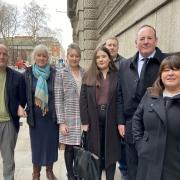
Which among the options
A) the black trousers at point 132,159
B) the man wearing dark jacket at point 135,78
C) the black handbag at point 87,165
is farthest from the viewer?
the black handbag at point 87,165

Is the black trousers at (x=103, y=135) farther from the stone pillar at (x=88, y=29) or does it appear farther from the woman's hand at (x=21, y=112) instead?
the stone pillar at (x=88, y=29)

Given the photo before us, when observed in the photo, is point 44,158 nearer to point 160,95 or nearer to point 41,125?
point 41,125

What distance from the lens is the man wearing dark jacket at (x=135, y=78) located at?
322 centimetres

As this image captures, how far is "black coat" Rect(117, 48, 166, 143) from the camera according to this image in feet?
10.6

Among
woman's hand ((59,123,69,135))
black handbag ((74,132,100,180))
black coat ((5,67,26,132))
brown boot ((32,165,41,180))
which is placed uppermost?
black coat ((5,67,26,132))

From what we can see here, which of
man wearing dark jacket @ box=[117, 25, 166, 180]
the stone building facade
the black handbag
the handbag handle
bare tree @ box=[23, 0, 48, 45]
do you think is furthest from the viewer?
bare tree @ box=[23, 0, 48, 45]

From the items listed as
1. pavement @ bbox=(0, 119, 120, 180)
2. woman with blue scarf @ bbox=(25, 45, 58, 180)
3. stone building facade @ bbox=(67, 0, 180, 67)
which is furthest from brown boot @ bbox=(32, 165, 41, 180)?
stone building facade @ bbox=(67, 0, 180, 67)

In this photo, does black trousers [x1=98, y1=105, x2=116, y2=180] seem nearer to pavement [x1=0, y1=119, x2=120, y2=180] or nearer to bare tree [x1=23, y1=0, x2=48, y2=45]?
pavement [x1=0, y1=119, x2=120, y2=180]

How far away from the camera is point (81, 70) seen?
4145 millimetres

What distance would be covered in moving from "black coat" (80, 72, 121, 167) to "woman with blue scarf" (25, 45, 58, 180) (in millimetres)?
570

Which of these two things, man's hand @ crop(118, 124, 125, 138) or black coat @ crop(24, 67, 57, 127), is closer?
man's hand @ crop(118, 124, 125, 138)

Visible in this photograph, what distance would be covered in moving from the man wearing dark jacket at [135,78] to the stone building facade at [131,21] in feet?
2.32

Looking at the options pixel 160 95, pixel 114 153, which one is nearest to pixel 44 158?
pixel 114 153

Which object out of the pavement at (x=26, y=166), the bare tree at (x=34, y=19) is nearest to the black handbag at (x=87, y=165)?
the pavement at (x=26, y=166)
